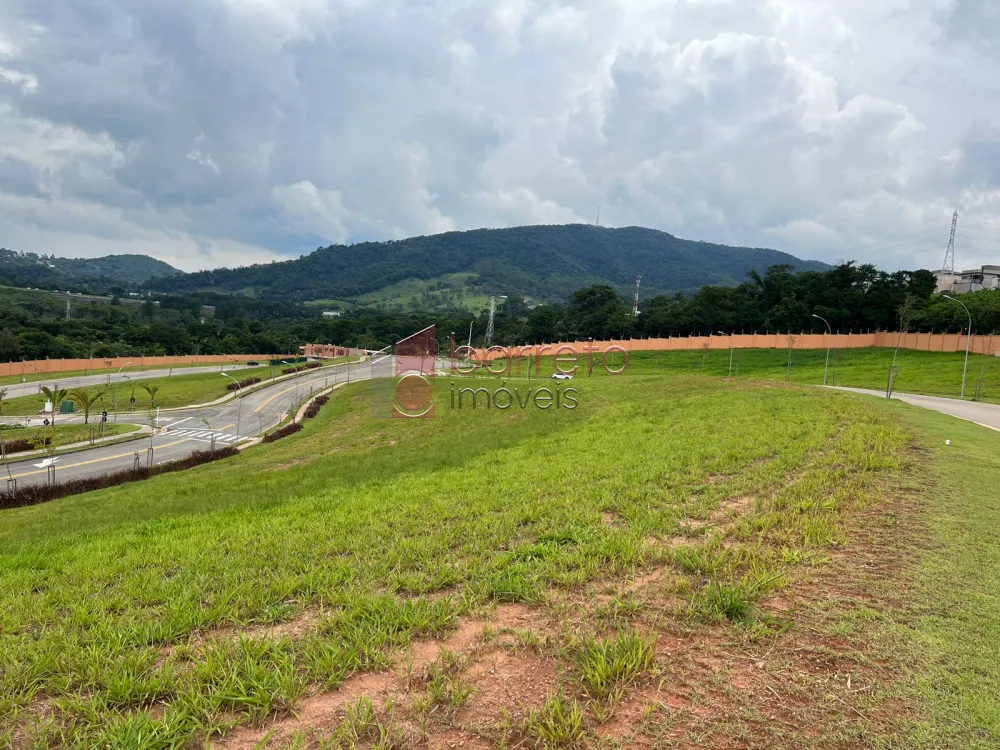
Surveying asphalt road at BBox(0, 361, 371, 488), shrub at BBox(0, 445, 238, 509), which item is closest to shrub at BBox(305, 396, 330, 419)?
asphalt road at BBox(0, 361, 371, 488)

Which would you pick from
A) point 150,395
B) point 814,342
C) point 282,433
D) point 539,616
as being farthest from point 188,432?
point 814,342

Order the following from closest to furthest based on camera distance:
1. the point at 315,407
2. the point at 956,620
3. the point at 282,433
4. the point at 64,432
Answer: the point at 956,620
the point at 282,433
the point at 64,432
the point at 315,407

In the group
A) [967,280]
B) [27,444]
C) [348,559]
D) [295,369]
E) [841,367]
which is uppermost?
[967,280]

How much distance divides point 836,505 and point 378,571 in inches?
240

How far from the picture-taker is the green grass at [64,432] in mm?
35562

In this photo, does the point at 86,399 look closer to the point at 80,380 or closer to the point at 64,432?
the point at 64,432

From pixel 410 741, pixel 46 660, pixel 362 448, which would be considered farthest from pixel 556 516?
pixel 362 448

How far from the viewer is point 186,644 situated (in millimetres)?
3994

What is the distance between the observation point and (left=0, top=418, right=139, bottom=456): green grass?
1400 inches

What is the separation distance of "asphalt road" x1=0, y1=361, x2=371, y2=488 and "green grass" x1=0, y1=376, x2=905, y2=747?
1965 centimetres

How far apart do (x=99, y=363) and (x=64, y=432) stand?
53.0 meters

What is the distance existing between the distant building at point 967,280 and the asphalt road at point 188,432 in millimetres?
110164

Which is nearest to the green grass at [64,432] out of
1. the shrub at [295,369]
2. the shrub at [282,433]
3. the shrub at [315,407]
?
the shrub at [315,407]

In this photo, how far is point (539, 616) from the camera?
4320 mm
